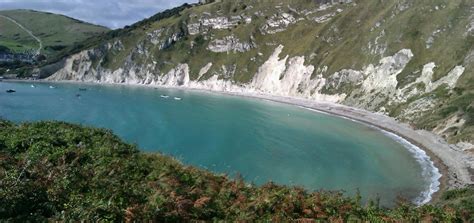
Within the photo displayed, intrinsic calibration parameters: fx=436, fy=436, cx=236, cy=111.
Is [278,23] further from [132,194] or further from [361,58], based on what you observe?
[132,194]

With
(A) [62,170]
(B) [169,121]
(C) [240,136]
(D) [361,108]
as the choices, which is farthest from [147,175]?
(D) [361,108]

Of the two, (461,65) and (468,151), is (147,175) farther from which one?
(461,65)

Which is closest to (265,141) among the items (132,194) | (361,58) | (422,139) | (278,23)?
(422,139)

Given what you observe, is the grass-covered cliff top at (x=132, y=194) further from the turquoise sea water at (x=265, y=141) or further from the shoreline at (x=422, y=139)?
the shoreline at (x=422, y=139)

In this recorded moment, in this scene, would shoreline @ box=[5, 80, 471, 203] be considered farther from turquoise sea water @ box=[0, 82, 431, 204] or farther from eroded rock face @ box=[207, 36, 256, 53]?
eroded rock face @ box=[207, 36, 256, 53]

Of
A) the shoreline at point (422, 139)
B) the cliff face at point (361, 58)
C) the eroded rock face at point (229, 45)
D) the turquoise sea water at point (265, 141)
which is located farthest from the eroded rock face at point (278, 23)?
the turquoise sea water at point (265, 141)

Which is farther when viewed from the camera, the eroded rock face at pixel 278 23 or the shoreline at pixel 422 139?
the eroded rock face at pixel 278 23
